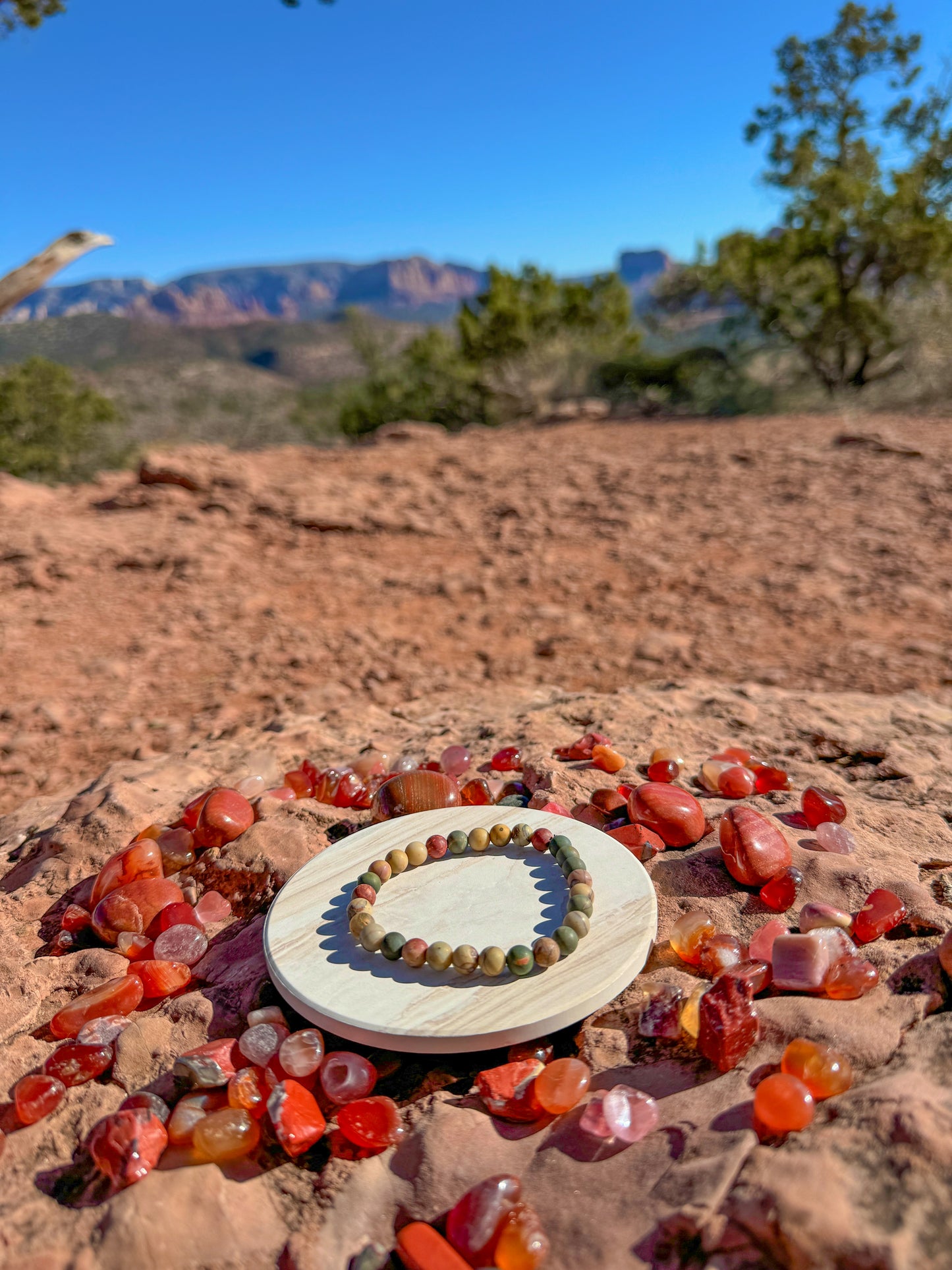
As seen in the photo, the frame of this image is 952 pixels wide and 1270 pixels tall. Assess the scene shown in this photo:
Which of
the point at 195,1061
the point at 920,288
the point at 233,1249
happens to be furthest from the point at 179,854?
the point at 920,288

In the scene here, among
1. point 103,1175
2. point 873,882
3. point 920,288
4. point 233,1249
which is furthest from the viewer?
point 920,288

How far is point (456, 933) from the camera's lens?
1538 millimetres

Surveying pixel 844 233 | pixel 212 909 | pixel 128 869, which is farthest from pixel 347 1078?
pixel 844 233

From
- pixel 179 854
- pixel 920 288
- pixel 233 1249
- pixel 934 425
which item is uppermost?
pixel 920 288

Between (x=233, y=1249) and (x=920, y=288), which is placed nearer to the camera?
(x=233, y=1249)

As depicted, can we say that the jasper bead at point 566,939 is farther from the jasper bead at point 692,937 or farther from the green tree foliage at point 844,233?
the green tree foliage at point 844,233

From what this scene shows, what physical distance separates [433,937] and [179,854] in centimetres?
79

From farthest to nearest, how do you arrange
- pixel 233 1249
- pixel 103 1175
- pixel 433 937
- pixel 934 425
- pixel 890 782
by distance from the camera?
pixel 934 425, pixel 890 782, pixel 433 937, pixel 103 1175, pixel 233 1249

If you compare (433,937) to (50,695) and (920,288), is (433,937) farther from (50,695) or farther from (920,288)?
(920,288)

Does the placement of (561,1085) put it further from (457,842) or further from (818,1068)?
(457,842)

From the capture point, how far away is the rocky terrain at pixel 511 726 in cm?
110

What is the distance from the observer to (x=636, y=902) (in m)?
1.57

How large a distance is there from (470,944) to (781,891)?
70cm

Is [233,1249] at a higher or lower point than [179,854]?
lower
